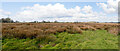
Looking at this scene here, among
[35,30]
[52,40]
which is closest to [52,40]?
[52,40]

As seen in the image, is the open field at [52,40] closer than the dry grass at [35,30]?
Yes

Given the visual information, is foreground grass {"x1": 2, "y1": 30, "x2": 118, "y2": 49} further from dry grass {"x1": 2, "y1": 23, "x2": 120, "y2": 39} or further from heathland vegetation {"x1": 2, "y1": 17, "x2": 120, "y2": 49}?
dry grass {"x1": 2, "y1": 23, "x2": 120, "y2": 39}

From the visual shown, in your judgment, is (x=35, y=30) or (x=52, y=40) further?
(x=35, y=30)

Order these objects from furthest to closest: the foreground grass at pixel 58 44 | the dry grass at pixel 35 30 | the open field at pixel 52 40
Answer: the dry grass at pixel 35 30, the open field at pixel 52 40, the foreground grass at pixel 58 44

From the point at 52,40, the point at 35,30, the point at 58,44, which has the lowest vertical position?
the point at 58,44

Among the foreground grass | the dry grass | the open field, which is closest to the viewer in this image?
Result: the foreground grass

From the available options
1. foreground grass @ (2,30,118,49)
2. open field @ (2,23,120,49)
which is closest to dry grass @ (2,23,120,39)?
open field @ (2,23,120,49)

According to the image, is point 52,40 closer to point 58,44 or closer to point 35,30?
point 58,44

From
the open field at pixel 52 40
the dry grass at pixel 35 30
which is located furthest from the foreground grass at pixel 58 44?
the dry grass at pixel 35 30

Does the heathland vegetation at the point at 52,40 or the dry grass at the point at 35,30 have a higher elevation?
the dry grass at the point at 35,30

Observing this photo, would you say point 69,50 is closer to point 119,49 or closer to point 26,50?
point 26,50

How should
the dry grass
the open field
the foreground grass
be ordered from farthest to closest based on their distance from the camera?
the dry grass < the open field < the foreground grass

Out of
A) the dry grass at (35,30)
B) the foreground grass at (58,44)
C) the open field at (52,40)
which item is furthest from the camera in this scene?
the dry grass at (35,30)

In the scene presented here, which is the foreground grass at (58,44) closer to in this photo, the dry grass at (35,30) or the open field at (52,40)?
the open field at (52,40)
